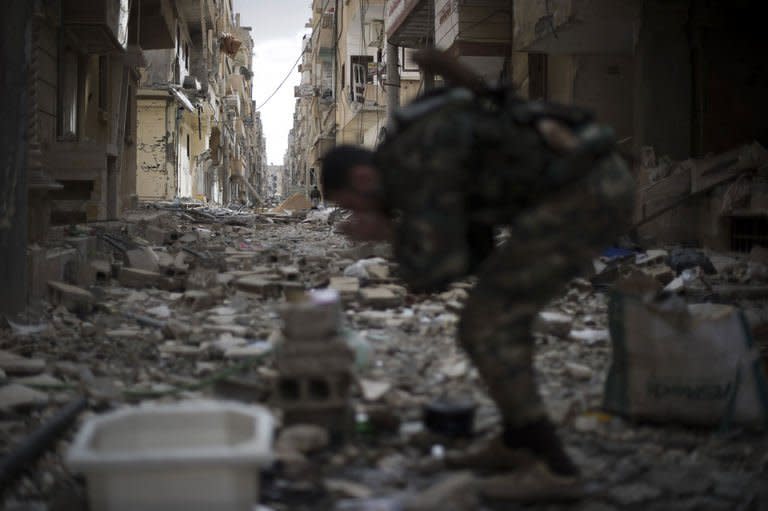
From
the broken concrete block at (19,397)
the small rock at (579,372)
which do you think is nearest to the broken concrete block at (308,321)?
the broken concrete block at (19,397)

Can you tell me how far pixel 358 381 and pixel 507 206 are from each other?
60.7 inches

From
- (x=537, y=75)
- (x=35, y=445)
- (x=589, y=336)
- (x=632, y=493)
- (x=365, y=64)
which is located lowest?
(x=632, y=493)

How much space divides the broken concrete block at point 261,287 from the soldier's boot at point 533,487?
515 cm

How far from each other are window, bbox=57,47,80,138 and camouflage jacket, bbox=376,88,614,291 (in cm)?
929

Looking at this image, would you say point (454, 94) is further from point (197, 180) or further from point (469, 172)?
point (197, 180)

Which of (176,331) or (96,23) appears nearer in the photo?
(176,331)

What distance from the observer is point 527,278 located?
303 cm

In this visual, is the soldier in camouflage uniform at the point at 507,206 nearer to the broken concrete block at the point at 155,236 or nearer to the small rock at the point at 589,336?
the small rock at the point at 589,336

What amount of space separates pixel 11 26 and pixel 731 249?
8.50m

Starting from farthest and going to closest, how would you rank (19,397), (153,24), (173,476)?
1. (153,24)
2. (19,397)
3. (173,476)

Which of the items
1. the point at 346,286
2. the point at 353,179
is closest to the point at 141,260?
the point at 346,286

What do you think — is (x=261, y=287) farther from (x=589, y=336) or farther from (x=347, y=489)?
(x=347, y=489)

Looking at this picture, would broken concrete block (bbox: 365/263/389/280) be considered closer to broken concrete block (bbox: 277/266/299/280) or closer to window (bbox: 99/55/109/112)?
broken concrete block (bbox: 277/266/299/280)

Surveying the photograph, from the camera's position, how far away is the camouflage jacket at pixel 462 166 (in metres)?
2.87
